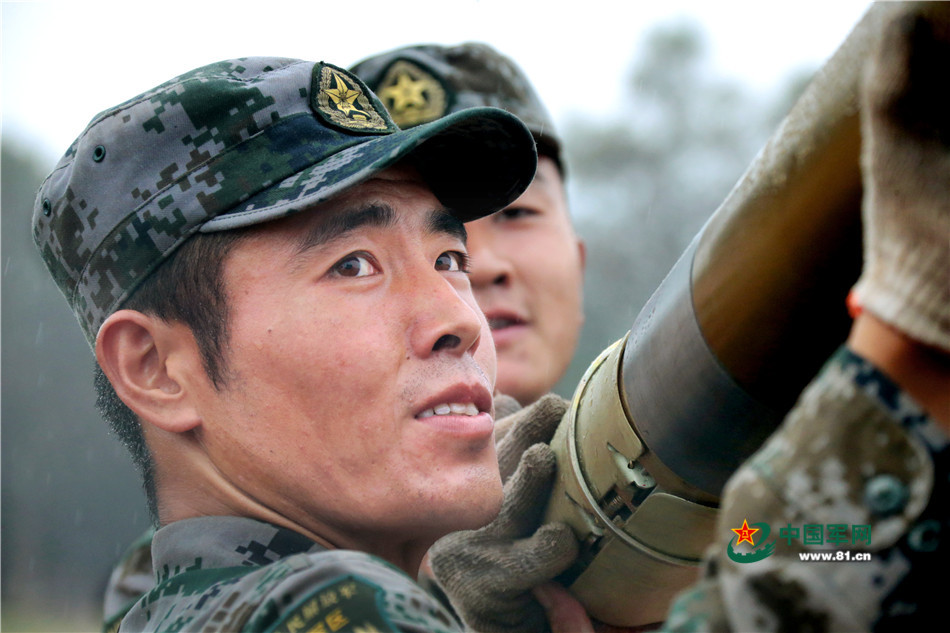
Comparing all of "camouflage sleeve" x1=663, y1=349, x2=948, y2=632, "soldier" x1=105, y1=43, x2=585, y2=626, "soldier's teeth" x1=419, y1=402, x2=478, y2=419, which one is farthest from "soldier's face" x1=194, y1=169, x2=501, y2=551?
"soldier" x1=105, y1=43, x2=585, y2=626

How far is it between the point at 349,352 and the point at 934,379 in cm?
117

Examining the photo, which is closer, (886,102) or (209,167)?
(886,102)

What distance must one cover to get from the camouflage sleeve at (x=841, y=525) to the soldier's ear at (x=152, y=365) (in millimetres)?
1323

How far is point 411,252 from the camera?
2092 mm

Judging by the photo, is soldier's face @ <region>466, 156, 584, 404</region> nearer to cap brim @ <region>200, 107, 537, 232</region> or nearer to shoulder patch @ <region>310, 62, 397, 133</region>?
cap brim @ <region>200, 107, 537, 232</region>

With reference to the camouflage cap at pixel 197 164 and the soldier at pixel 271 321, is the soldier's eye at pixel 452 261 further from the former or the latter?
the camouflage cap at pixel 197 164

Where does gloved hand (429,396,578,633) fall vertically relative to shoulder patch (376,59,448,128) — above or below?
below

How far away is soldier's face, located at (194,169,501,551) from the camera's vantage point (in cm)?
193

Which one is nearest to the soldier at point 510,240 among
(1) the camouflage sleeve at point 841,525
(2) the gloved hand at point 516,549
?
(2) the gloved hand at point 516,549

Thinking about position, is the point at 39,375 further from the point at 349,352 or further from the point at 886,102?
the point at 886,102

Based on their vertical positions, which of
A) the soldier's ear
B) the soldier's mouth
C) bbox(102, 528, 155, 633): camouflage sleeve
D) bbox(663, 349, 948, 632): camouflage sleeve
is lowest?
bbox(102, 528, 155, 633): camouflage sleeve

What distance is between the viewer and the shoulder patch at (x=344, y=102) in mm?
2191

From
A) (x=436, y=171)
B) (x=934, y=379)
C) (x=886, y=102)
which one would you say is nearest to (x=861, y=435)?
(x=934, y=379)

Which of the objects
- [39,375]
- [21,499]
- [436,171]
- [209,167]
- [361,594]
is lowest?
[21,499]
